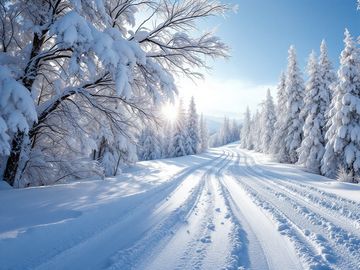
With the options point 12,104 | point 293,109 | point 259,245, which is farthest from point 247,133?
point 12,104

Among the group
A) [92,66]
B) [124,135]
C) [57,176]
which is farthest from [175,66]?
[57,176]

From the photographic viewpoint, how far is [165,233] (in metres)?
4.74

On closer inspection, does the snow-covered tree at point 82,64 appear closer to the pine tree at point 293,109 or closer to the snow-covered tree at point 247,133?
the pine tree at point 293,109

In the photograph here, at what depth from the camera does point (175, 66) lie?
786 centimetres

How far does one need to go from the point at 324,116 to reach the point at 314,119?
3425mm

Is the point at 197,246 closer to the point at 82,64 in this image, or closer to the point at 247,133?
the point at 82,64

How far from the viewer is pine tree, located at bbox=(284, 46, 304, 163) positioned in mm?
29525

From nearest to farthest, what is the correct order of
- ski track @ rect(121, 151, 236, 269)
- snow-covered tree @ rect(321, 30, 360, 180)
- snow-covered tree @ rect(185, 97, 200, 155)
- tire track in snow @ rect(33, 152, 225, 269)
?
tire track in snow @ rect(33, 152, 225, 269)
ski track @ rect(121, 151, 236, 269)
snow-covered tree @ rect(321, 30, 360, 180)
snow-covered tree @ rect(185, 97, 200, 155)

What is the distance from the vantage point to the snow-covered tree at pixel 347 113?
1817cm

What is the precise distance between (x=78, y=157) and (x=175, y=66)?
5007mm

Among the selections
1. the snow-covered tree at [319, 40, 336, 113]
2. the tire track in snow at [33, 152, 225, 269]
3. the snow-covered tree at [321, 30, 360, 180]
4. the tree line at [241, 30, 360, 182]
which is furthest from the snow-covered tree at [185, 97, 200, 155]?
the tire track in snow at [33, 152, 225, 269]

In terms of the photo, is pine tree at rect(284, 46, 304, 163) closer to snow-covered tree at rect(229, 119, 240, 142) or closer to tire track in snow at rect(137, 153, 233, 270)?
tire track in snow at rect(137, 153, 233, 270)

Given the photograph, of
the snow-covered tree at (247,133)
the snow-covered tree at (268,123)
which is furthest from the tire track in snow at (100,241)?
the snow-covered tree at (247,133)

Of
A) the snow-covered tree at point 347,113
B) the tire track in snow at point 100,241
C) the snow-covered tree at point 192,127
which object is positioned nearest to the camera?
the tire track in snow at point 100,241
